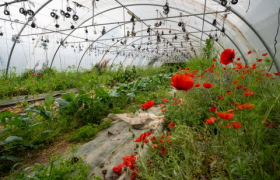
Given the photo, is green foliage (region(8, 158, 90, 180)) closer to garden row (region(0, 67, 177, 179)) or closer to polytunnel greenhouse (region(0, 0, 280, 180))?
polytunnel greenhouse (region(0, 0, 280, 180))

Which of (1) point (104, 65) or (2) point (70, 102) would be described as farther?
(1) point (104, 65)

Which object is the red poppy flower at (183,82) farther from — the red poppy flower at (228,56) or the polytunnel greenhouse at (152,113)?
the red poppy flower at (228,56)

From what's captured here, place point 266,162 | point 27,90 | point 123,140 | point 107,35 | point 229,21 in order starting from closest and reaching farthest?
1. point 266,162
2. point 123,140
3. point 27,90
4. point 229,21
5. point 107,35

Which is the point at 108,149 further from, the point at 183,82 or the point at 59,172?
the point at 183,82

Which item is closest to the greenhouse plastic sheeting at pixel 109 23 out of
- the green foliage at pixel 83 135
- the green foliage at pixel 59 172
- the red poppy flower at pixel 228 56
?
the red poppy flower at pixel 228 56

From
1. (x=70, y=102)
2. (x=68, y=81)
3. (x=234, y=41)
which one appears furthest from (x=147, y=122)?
(x=234, y=41)

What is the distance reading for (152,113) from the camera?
3.04 meters

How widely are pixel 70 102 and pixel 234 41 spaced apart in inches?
423

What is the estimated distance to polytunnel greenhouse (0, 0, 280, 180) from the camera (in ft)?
3.49

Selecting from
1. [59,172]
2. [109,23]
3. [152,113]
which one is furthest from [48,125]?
[109,23]

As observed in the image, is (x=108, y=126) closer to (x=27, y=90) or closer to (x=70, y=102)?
(x=70, y=102)

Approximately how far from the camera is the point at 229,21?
938cm

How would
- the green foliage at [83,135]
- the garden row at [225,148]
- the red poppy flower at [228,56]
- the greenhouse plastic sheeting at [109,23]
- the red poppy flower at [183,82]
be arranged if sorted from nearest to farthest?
the garden row at [225,148], the red poppy flower at [183,82], the red poppy flower at [228,56], the green foliage at [83,135], the greenhouse plastic sheeting at [109,23]

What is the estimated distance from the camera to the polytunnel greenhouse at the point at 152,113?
1.06 metres
